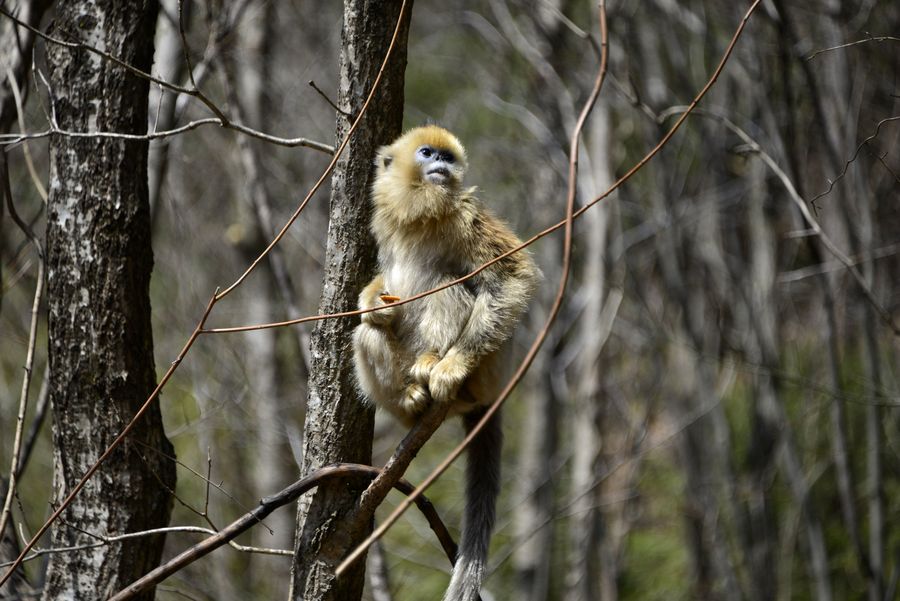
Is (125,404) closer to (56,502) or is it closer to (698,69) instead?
(56,502)

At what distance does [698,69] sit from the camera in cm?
846

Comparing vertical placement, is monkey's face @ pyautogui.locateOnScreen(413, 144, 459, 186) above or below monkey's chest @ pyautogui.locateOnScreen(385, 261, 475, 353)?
above

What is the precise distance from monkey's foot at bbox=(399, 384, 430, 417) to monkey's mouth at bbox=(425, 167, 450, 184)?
77 cm

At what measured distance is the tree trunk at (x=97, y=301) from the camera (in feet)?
9.87

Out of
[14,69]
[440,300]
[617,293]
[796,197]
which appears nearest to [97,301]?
[440,300]

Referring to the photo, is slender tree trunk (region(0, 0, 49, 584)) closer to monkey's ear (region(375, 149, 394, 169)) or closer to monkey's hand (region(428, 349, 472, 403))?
monkey's ear (region(375, 149, 394, 169))

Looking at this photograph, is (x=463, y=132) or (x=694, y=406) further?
(x=463, y=132)

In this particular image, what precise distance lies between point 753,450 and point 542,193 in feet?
9.91

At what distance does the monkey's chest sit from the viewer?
324 cm

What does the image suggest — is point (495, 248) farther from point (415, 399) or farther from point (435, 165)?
point (415, 399)

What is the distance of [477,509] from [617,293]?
4207 millimetres

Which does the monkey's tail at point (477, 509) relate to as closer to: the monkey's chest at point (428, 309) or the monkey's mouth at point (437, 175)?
the monkey's chest at point (428, 309)

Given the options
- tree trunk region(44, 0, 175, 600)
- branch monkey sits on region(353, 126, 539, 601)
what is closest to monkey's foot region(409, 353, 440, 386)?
branch monkey sits on region(353, 126, 539, 601)

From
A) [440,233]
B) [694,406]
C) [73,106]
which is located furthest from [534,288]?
[694,406]
